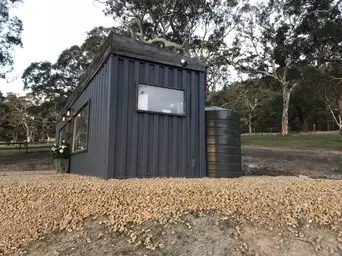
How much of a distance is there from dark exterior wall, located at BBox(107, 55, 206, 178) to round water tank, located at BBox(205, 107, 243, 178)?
14 centimetres

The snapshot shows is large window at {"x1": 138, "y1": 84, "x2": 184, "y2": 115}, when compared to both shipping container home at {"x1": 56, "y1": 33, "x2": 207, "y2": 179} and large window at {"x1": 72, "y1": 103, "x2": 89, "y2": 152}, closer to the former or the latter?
shipping container home at {"x1": 56, "y1": 33, "x2": 207, "y2": 179}

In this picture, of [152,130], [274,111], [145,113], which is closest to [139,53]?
[145,113]

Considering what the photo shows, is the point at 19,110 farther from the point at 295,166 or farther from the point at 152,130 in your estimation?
the point at 152,130

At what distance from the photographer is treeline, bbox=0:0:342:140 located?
16.1m

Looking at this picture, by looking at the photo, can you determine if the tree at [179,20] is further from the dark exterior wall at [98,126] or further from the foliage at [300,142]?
the dark exterior wall at [98,126]

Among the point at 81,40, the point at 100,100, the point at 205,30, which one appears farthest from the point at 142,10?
the point at 100,100

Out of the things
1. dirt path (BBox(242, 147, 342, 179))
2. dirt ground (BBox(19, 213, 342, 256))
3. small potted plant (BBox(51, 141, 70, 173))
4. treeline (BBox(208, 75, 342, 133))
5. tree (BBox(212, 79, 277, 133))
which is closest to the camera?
dirt ground (BBox(19, 213, 342, 256))

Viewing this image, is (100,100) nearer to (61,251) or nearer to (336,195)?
(61,251)

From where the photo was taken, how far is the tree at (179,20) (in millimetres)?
16484

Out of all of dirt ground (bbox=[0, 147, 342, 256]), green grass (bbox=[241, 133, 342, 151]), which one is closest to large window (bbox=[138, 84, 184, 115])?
dirt ground (bbox=[0, 147, 342, 256])

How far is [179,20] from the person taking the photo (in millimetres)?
17156

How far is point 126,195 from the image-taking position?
2660 millimetres

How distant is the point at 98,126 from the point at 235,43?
18.3 m

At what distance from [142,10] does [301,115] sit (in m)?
27.2
